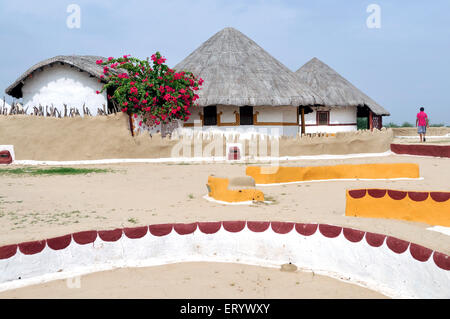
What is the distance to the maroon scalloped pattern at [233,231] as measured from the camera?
4.18m

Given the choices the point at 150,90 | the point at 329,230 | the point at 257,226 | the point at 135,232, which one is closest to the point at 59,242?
the point at 135,232

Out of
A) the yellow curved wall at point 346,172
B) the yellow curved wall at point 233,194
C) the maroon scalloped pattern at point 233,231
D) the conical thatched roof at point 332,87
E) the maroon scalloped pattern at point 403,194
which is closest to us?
the maroon scalloped pattern at point 233,231

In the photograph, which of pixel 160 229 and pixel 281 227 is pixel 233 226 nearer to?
pixel 281 227

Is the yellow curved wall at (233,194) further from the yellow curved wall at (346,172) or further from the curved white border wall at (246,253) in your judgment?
the yellow curved wall at (346,172)

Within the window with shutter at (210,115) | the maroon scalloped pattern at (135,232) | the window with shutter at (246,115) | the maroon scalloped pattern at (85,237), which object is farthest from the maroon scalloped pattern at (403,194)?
the window with shutter at (210,115)

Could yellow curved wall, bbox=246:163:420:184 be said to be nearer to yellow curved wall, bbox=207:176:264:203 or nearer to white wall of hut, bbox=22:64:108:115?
yellow curved wall, bbox=207:176:264:203

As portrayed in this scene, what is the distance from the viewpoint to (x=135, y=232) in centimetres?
507

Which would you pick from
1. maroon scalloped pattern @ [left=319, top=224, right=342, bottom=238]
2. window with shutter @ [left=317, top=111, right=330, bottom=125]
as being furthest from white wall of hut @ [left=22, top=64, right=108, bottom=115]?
window with shutter @ [left=317, top=111, right=330, bottom=125]

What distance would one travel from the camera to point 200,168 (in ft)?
45.2

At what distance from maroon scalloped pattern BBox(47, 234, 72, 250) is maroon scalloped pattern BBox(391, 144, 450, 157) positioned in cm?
1543

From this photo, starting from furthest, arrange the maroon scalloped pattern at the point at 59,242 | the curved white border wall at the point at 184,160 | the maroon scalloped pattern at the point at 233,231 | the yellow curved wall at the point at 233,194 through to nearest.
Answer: the curved white border wall at the point at 184,160 → the yellow curved wall at the point at 233,194 → the maroon scalloped pattern at the point at 59,242 → the maroon scalloped pattern at the point at 233,231

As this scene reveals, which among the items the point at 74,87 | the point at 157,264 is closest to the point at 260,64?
the point at 74,87

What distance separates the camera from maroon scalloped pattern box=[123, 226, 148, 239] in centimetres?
505

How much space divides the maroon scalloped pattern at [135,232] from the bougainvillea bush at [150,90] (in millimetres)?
11909
